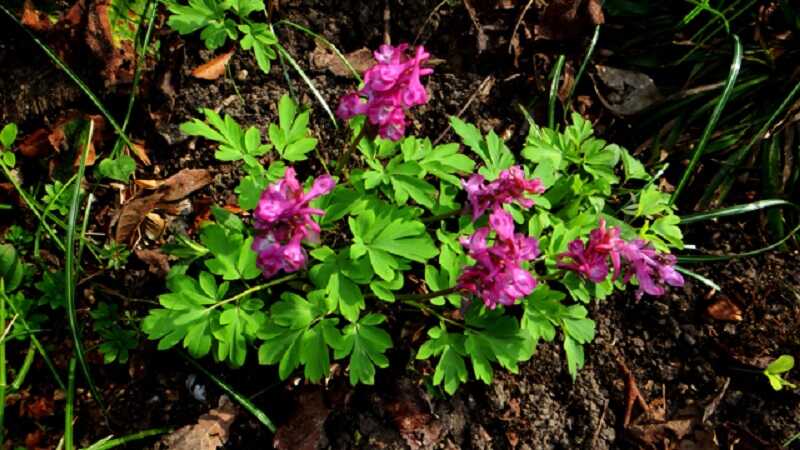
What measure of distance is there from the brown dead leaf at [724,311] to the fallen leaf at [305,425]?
1.84 metres

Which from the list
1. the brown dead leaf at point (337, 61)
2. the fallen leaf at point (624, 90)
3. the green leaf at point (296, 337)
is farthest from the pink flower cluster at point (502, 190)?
the fallen leaf at point (624, 90)

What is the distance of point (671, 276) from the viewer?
Result: 2010mm

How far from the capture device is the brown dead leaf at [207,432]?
244 cm

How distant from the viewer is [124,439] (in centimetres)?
238

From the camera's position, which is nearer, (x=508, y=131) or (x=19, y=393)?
(x=19, y=393)

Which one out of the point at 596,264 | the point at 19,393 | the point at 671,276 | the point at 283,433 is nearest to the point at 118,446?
the point at 19,393

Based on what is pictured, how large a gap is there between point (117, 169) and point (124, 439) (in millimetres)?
1170

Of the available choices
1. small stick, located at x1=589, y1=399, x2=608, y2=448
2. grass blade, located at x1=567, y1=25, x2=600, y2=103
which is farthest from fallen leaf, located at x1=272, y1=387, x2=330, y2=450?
grass blade, located at x1=567, y1=25, x2=600, y2=103

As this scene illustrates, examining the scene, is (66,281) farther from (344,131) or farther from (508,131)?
(508,131)

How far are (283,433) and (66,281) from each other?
0.99 metres

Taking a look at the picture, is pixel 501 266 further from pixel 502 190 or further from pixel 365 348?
pixel 365 348

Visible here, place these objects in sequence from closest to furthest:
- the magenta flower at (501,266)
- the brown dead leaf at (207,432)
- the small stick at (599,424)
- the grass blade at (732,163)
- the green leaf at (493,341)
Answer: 1. the magenta flower at (501,266)
2. the green leaf at (493,341)
3. the brown dead leaf at (207,432)
4. the small stick at (599,424)
5. the grass blade at (732,163)

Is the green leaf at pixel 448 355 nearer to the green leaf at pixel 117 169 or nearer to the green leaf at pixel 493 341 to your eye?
the green leaf at pixel 493 341

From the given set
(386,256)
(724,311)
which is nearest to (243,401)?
(386,256)
